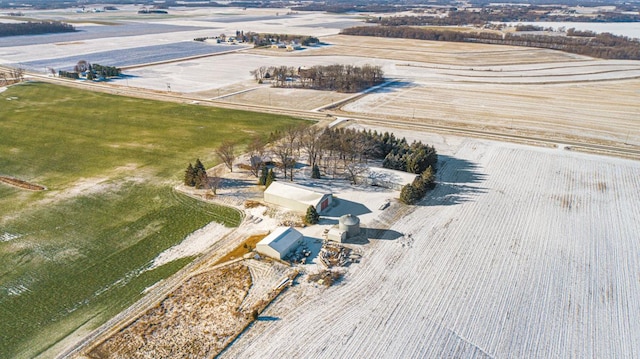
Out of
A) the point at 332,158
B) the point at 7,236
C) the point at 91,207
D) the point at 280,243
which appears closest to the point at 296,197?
the point at 280,243

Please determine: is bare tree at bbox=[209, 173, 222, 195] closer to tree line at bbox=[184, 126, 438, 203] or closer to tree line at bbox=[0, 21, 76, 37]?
tree line at bbox=[184, 126, 438, 203]

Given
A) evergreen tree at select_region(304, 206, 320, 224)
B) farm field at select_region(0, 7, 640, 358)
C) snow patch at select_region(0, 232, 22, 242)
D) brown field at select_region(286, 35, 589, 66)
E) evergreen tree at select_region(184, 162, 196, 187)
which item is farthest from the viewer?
brown field at select_region(286, 35, 589, 66)

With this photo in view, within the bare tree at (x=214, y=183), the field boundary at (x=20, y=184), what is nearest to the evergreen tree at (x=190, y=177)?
the bare tree at (x=214, y=183)

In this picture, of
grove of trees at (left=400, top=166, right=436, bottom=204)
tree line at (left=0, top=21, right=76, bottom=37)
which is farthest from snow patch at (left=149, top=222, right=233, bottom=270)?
tree line at (left=0, top=21, right=76, bottom=37)

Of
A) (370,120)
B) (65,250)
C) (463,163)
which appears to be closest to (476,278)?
(463,163)

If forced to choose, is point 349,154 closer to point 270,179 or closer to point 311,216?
point 270,179
